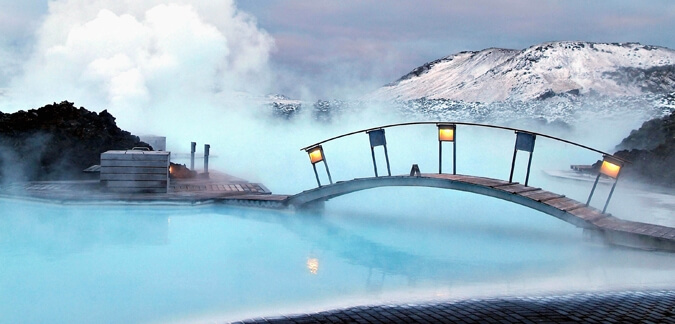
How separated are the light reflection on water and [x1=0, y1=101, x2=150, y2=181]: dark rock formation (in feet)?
9.18

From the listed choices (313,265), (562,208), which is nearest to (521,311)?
(313,265)

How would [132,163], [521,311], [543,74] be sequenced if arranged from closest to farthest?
[521,311] → [132,163] → [543,74]

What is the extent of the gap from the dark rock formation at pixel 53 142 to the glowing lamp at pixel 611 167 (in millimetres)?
9693

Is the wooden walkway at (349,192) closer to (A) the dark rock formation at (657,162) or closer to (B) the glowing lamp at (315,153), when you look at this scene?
(B) the glowing lamp at (315,153)

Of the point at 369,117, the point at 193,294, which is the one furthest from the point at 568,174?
the point at 369,117

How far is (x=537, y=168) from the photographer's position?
20094 millimetres

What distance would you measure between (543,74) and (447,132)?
67.3 m

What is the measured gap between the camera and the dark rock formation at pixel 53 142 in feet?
44.3

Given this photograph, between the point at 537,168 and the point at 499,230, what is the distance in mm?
11178

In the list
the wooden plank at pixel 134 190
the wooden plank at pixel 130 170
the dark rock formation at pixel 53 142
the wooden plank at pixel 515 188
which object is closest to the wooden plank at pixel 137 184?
the wooden plank at pixel 134 190

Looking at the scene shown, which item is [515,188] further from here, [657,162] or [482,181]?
[657,162]

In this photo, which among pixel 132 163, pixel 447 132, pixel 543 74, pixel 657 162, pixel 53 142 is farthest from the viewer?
pixel 543 74

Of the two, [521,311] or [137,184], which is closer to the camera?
[521,311]

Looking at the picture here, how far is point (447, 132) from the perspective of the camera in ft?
30.1
